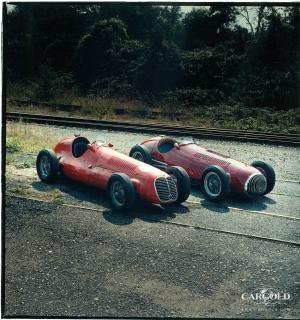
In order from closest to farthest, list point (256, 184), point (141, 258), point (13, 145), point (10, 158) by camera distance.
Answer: point (141, 258) → point (256, 184) → point (10, 158) → point (13, 145)

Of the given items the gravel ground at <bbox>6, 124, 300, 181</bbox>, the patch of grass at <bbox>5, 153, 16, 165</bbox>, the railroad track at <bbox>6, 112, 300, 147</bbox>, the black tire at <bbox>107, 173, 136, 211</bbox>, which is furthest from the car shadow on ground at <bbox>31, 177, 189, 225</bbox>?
the railroad track at <bbox>6, 112, 300, 147</bbox>

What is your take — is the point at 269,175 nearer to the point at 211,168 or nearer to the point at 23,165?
the point at 211,168

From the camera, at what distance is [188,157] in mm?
9836

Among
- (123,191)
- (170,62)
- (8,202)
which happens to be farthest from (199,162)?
(170,62)

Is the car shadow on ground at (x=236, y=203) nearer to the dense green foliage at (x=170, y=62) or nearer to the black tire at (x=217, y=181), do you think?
the black tire at (x=217, y=181)

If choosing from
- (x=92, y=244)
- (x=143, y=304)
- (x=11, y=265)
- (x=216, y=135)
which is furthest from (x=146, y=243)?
(x=216, y=135)

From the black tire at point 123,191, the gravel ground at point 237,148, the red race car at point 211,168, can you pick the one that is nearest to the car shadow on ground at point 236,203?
the red race car at point 211,168

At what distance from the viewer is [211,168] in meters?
9.17

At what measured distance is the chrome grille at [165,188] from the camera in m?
8.27

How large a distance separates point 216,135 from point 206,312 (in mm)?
9138

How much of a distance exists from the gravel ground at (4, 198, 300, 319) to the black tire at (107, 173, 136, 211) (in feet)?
0.81

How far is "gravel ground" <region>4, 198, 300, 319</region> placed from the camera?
19.1 ft

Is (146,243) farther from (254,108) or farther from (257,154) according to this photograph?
(254,108)

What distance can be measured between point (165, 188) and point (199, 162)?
5.26 feet
